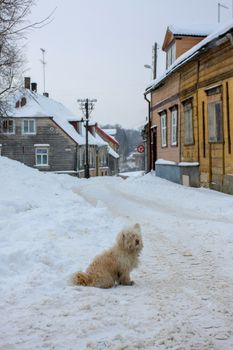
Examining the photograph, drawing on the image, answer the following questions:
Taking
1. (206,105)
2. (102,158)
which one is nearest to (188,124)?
(206,105)

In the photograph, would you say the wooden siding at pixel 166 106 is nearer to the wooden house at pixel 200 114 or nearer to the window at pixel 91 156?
the wooden house at pixel 200 114

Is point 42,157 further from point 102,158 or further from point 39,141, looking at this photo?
point 102,158

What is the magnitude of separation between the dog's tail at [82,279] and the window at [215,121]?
497 inches

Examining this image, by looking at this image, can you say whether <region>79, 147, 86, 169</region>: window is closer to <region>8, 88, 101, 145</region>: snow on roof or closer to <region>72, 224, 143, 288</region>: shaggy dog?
<region>8, 88, 101, 145</region>: snow on roof

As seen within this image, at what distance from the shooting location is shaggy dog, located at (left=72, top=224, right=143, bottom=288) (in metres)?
5.86

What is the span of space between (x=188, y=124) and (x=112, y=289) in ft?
54.3

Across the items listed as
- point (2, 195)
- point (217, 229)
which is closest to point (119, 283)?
point (217, 229)

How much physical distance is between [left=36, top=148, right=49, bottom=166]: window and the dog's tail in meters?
44.8

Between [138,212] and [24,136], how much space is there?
126 feet

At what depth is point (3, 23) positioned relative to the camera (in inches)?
623

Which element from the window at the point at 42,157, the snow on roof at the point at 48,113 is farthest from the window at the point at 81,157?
the window at the point at 42,157

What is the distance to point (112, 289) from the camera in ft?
19.3

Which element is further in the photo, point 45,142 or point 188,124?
point 45,142

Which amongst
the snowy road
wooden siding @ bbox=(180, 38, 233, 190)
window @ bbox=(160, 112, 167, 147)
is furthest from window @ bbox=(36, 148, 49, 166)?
the snowy road
